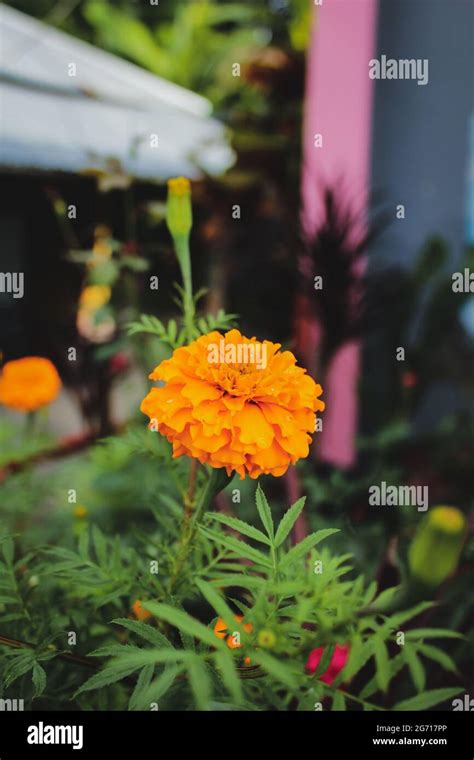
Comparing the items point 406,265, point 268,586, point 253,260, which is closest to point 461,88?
point 406,265

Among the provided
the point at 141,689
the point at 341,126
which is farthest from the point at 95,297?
the point at 141,689

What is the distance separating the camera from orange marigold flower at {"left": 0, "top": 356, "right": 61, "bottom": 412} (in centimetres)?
104

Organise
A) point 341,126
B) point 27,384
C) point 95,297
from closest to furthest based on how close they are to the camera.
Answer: point 27,384
point 95,297
point 341,126

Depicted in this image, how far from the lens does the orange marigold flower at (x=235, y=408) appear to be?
449 mm

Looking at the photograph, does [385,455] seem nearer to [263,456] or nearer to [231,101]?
[263,456]

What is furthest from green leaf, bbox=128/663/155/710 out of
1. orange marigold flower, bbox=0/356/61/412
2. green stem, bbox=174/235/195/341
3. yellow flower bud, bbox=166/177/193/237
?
orange marigold flower, bbox=0/356/61/412

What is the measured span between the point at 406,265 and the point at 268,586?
1385 mm

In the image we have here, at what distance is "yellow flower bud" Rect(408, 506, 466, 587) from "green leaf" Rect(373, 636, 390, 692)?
52mm

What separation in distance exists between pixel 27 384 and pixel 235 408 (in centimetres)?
69

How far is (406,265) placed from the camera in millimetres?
1684

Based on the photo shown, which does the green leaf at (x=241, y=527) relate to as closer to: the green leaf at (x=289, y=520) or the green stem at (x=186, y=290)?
the green leaf at (x=289, y=520)

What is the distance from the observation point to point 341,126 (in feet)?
5.20

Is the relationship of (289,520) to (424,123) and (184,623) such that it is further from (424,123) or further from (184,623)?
(424,123)

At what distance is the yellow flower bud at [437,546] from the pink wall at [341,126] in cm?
103
